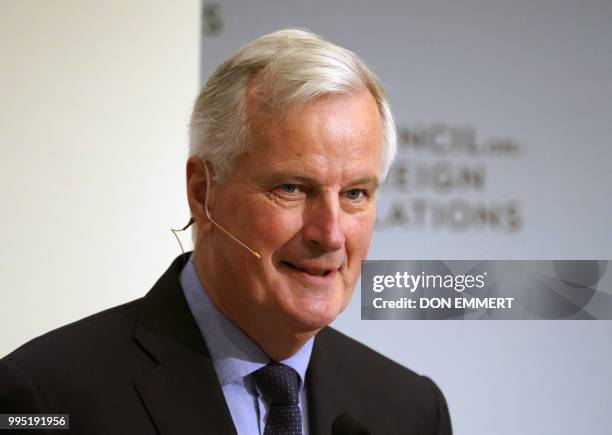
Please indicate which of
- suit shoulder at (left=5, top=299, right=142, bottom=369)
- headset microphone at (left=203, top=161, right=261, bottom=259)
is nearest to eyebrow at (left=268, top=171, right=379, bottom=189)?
headset microphone at (left=203, top=161, right=261, bottom=259)

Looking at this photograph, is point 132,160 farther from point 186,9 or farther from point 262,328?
point 262,328

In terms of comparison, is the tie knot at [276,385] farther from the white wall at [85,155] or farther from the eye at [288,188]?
the white wall at [85,155]

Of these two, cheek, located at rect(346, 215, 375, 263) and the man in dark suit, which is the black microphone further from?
cheek, located at rect(346, 215, 375, 263)

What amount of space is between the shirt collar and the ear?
0.35 ft

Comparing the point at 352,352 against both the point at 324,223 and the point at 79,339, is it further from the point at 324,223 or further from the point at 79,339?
the point at 79,339

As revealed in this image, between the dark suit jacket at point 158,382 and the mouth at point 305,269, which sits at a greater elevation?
the mouth at point 305,269

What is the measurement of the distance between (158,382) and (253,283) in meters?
0.22

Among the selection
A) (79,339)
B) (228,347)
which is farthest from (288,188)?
(79,339)

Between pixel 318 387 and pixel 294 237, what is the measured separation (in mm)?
292

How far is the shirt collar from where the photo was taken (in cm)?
154

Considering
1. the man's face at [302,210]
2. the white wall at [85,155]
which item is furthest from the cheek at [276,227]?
the white wall at [85,155]

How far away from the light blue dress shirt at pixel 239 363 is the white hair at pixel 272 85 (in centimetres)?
24

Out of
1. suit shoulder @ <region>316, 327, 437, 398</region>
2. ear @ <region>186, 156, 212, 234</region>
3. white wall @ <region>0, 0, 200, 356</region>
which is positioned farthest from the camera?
white wall @ <region>0, 0, 200, 356</region>

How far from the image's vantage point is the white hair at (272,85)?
147cm
